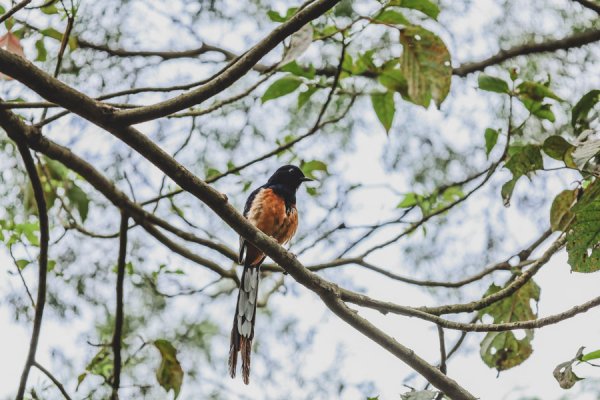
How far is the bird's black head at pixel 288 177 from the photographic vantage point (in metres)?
4.30

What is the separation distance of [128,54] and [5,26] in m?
1.26

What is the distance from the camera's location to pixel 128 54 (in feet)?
13.9

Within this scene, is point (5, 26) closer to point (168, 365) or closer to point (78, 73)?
point (78, 73)

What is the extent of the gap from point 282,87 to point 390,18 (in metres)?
0.54

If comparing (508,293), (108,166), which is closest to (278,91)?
(508,293)

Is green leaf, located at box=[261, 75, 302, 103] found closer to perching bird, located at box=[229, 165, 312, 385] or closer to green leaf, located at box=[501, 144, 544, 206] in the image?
perching bird, located at box=[229, 165, 312, 385]

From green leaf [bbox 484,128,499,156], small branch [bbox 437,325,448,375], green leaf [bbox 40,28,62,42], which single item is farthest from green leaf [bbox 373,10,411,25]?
green leaf [bbox 40,28,62,42]

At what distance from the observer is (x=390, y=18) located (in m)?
2.67

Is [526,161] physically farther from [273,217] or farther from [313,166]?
[273,217]

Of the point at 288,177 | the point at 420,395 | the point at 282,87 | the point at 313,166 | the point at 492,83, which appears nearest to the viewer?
the point at 420,395

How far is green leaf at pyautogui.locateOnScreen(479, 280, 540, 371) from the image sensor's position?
3.06 metres

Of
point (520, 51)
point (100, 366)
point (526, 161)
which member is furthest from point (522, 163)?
point (100, 366)

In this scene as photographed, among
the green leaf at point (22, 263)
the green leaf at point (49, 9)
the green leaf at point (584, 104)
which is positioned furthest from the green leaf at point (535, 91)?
the green leaf at point (22, 263)

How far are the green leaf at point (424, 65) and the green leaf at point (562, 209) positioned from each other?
21.0 inches
